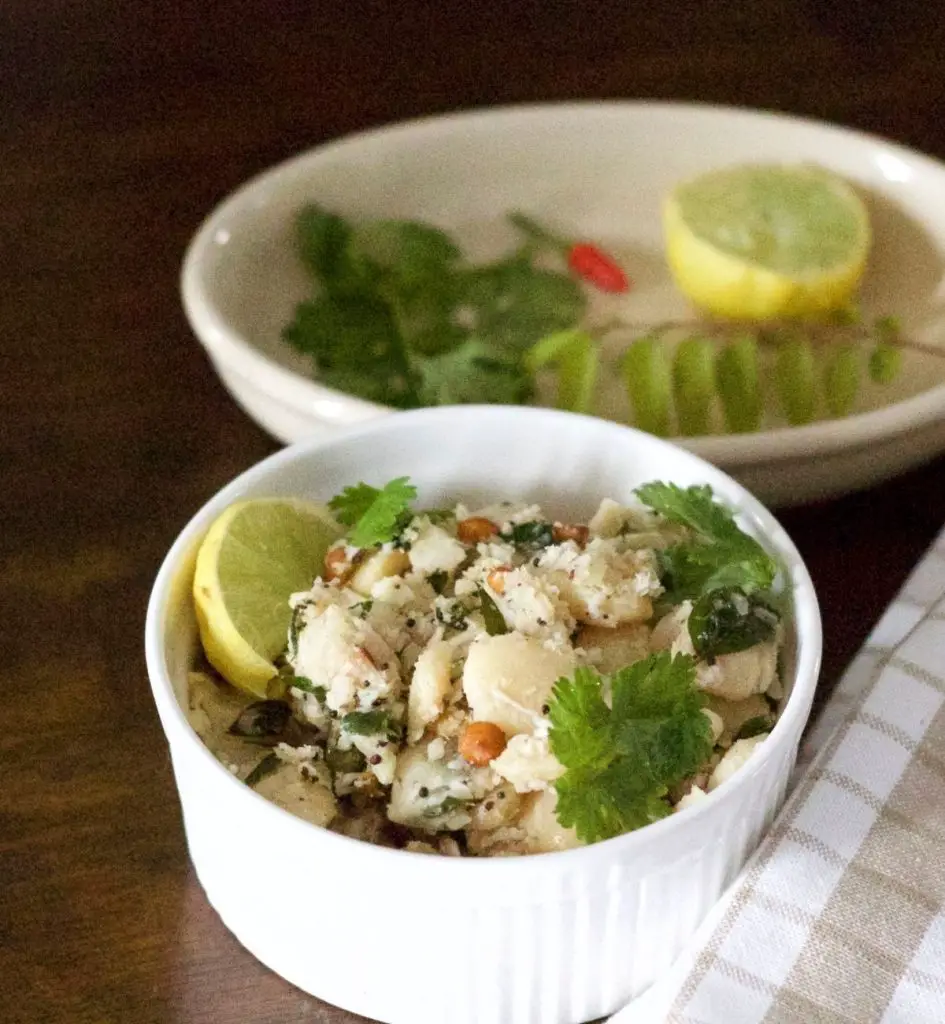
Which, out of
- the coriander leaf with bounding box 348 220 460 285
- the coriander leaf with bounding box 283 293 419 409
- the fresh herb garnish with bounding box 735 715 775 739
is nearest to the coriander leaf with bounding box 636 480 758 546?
the fresh herb garnish with bounding box 735 715 775 739

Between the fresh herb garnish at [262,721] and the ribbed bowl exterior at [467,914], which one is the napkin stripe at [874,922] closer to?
the ribbed bowl exterior at [467,914]

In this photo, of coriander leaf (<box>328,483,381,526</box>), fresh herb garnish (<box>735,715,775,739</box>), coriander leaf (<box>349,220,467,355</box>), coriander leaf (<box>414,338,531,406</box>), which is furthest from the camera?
coriander leaf (<box>349,220,467,355</box>)

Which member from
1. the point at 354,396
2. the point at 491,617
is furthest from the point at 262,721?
the point at 354,396

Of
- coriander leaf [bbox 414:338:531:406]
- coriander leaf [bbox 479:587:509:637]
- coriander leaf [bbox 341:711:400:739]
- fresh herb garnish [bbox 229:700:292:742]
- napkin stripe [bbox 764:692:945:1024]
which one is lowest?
coriander leaf [bbox 414:338:531:406]

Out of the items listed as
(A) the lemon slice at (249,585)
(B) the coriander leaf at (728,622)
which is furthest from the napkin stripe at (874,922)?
(A) the lemon slice at (249,585)

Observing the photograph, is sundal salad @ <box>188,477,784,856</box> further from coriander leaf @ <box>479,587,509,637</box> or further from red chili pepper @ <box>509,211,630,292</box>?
red chili pepper @ <box>509,211,630,292</box>
